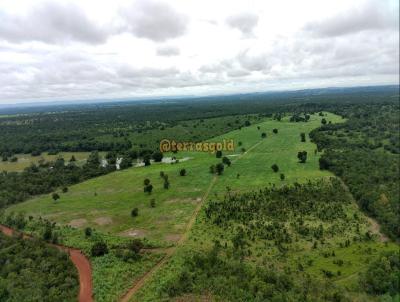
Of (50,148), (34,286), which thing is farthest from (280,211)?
(50,148)

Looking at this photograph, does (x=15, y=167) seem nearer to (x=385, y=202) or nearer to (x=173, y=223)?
(x=173, y=223)

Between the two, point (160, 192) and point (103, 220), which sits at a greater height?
point (160, 192)

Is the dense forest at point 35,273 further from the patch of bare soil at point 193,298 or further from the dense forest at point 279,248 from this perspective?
the dense forest at point 279,248

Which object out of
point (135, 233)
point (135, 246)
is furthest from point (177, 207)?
point (135, 246)

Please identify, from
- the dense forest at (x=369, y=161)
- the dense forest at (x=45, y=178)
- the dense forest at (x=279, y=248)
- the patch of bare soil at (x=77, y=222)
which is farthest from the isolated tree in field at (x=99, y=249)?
the dense forest at (x=369, y=161)

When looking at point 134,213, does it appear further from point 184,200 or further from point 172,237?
point 172,237

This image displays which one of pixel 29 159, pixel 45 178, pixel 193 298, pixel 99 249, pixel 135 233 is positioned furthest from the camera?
pixel 29 159
